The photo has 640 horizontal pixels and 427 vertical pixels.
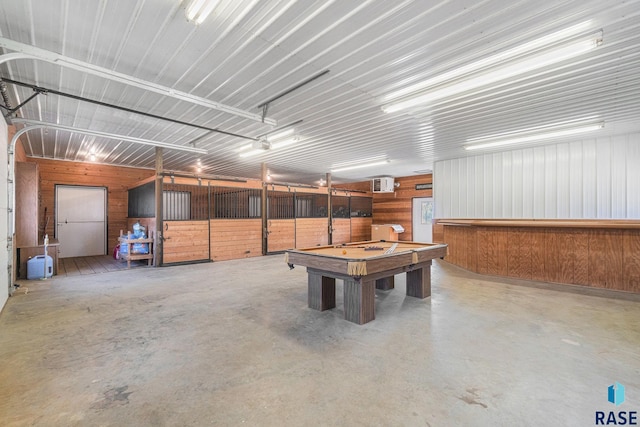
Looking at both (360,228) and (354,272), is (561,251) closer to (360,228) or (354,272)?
(354,272)

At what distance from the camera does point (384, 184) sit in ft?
36.8

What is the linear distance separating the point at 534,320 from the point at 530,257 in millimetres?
2613

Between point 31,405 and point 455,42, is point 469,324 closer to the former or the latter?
point 455,42

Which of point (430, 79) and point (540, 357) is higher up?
point (430, 79)

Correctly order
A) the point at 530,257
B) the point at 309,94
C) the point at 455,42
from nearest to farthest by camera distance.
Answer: the point at 455,42 → the point at 309,94 → the point at 530,257

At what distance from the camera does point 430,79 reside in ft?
11.3

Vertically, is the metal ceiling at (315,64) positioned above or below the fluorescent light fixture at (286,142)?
above

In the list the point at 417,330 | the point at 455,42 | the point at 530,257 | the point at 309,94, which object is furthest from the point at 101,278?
the point at 530,257

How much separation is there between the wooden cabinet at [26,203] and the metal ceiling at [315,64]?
0.97 m

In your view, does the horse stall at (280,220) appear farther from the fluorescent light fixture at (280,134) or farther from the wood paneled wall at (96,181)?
the wood paneled wall at (96,181)

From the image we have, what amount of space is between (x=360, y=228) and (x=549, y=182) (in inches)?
261

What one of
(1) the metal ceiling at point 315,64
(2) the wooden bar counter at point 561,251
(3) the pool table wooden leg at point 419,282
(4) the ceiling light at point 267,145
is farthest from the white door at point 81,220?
(2) the wooden bar counter at point 561,251

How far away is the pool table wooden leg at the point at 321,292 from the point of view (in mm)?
3557

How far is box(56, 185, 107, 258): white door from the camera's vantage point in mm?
8352
